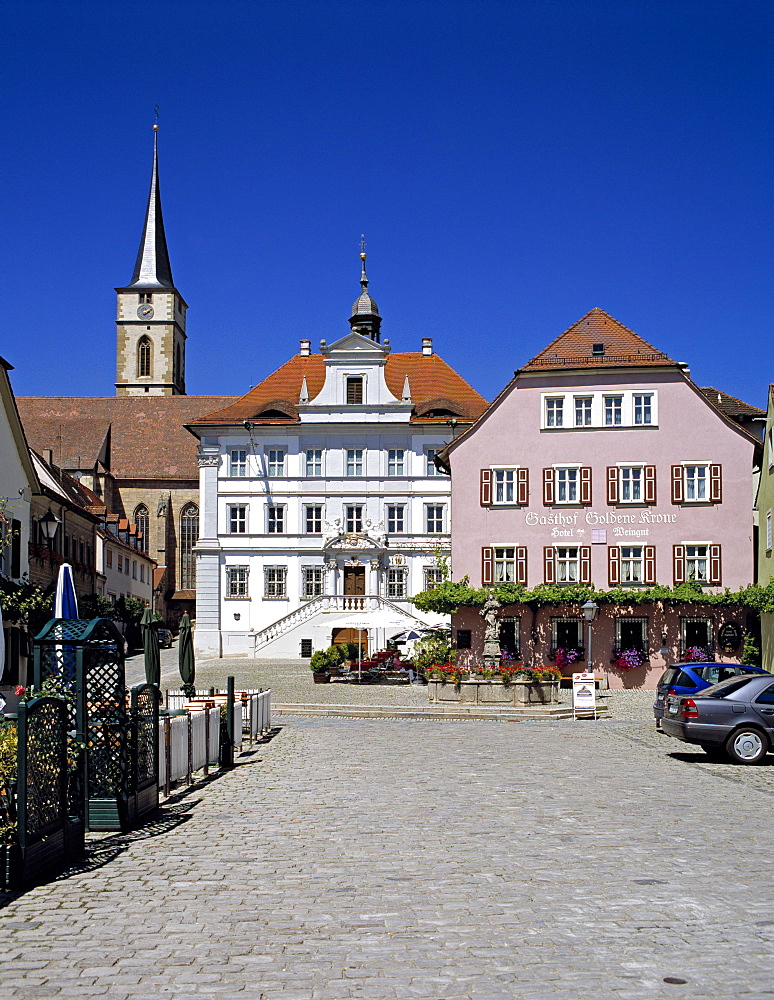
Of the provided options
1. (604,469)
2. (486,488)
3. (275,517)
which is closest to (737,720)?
(604,469)

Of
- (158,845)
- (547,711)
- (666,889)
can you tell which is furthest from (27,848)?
(547,711)

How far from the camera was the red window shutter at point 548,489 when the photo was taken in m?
42.3

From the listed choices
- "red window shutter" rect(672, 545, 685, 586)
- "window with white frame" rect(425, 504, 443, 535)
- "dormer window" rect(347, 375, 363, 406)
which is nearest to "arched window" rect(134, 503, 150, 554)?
"dormer window" rect(347, 375, 363, 406)

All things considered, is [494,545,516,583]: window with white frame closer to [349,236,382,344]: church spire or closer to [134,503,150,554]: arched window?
[349,236,382,344]: church spire

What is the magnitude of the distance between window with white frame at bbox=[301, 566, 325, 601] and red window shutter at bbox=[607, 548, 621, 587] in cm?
2058

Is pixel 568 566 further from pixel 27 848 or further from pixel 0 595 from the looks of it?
pixel 27 848

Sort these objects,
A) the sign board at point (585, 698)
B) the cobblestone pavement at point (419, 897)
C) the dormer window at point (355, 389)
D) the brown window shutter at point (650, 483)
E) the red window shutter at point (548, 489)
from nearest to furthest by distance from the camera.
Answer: the cobblestone pavement at point (419, 897) < the sign board at point (585, 698) < the brown window shutter at point (650, 483) < the red window shutter at point (548, 489) < the dormer window at point (355, 389)

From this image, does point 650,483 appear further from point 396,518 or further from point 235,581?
point 235,581

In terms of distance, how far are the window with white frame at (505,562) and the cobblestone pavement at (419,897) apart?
85.9ft

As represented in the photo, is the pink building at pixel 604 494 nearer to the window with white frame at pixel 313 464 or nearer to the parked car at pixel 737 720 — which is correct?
the window with white frame at pixel 313 464

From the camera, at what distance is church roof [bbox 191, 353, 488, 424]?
60.0 m

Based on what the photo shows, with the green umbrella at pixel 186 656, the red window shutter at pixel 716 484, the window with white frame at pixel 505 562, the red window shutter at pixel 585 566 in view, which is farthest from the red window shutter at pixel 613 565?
the green umbrella at pixel 186 656

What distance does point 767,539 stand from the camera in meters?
38.1

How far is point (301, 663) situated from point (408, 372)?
19973mm
